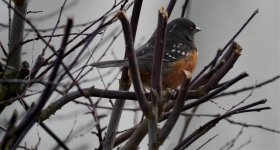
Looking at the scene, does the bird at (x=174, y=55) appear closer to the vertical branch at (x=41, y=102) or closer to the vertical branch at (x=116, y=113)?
the vertical branch at (x=116, y=113)

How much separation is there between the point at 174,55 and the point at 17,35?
→ 7.12ft

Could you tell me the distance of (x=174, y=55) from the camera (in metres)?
5.10

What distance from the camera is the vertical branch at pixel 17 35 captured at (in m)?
3.09

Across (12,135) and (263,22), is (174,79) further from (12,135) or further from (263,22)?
(263,22)

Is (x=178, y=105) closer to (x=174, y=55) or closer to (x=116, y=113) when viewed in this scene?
(x=116, y=113)

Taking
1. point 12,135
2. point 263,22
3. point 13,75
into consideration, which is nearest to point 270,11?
point 263,22

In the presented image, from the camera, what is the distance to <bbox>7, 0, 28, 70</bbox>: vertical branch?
10.1 feet

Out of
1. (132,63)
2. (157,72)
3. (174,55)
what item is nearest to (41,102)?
(132,63)

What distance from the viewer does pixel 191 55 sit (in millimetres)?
5258

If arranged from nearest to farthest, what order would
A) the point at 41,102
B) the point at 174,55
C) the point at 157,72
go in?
1. the point at 41,102
2. the point at 157,72
3. the point at 174,55

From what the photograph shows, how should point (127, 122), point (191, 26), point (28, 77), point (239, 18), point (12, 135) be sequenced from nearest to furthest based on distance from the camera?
1. point (12, 135)
2. point (28, 77)
3. point (191, 26)
4. point (127, 122)
5. point (239, 18)

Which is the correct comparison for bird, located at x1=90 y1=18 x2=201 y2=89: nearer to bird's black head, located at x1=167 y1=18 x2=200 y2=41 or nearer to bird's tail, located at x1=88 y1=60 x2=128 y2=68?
bird's black head, located at x1=167 y1=18 x2=200 y2=41

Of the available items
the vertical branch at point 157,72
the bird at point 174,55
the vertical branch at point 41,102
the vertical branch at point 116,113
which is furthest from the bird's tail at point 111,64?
the vertical branch at point 41,102

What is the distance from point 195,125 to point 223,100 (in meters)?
0.61
